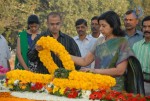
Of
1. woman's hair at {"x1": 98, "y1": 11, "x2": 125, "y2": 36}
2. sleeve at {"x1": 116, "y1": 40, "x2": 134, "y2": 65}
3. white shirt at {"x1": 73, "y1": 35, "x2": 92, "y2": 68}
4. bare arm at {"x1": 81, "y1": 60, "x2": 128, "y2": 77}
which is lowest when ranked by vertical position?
white shirt at {"x1": 73, "y1": 35, "x2": 92, "y2": 68}

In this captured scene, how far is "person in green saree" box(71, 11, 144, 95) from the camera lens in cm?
505

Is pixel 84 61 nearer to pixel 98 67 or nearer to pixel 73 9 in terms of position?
pixel 98 67

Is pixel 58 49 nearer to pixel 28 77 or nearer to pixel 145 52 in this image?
pixel 28 77

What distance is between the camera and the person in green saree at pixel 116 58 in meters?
5.05

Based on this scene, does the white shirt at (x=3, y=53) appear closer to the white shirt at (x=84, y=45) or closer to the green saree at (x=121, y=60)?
the white shirt at (x=84, y=45)

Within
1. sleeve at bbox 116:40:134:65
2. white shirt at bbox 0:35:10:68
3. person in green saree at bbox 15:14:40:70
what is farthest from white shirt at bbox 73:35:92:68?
sleeve at bbox 116:40:134:65

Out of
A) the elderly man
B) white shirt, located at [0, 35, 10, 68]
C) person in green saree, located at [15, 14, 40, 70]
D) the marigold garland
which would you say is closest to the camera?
the marigold garland

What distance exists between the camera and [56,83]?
509 centimetres

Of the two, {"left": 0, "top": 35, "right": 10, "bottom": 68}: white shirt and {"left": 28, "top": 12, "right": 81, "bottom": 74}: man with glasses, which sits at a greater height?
{"left": 28, "top": 12, "right": 81, "bottom": 74}: man with glasses

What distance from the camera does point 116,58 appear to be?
201 inches

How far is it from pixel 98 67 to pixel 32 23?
103 inches

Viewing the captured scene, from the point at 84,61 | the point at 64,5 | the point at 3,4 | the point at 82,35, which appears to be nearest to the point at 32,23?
the point at 82,35

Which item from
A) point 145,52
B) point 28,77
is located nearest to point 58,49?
point 28,77

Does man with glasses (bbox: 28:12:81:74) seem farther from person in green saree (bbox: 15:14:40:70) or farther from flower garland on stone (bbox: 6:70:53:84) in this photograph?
person in green saree (bbox: 15:14:40:70)
